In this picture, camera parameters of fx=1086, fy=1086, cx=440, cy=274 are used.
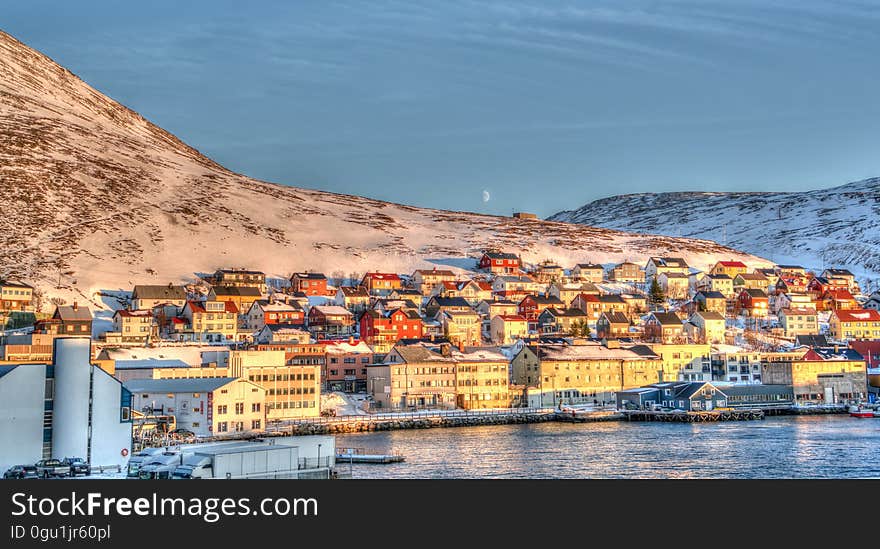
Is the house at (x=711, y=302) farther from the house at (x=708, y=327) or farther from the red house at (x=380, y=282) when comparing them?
the red house at (x=380, y=282)

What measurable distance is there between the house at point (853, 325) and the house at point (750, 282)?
17.8m

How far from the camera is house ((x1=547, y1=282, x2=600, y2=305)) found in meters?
121

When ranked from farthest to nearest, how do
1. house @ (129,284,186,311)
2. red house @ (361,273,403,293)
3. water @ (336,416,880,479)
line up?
red house @ (361,273,403,293)
house @ (129,284,186,311)
water @ (336,416,880,479)

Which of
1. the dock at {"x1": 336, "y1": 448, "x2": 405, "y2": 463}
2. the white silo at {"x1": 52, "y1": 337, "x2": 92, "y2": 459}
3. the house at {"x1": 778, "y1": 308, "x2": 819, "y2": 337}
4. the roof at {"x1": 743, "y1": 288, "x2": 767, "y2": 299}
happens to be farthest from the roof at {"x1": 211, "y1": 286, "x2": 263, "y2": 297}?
the white silo at {"x1": 52, "y1": 337, "x2": 92, "y2": 459}

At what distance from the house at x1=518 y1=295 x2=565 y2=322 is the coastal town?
271 mm

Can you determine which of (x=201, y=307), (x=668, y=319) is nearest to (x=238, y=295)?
(x=201, y=307)

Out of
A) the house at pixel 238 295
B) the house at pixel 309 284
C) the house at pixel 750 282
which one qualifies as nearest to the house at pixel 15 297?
the house at pixel 238 295

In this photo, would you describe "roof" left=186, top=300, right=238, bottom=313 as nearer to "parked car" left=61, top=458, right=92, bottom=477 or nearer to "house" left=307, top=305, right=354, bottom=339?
"house" left=307, top=305, right=354, bottom=339

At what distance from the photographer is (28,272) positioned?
10794 cm

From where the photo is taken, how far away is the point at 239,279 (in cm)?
11744

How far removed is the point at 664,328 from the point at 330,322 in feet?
101

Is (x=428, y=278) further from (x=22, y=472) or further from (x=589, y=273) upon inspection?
(x=22, y=472)

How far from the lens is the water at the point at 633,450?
45500 millimetres
